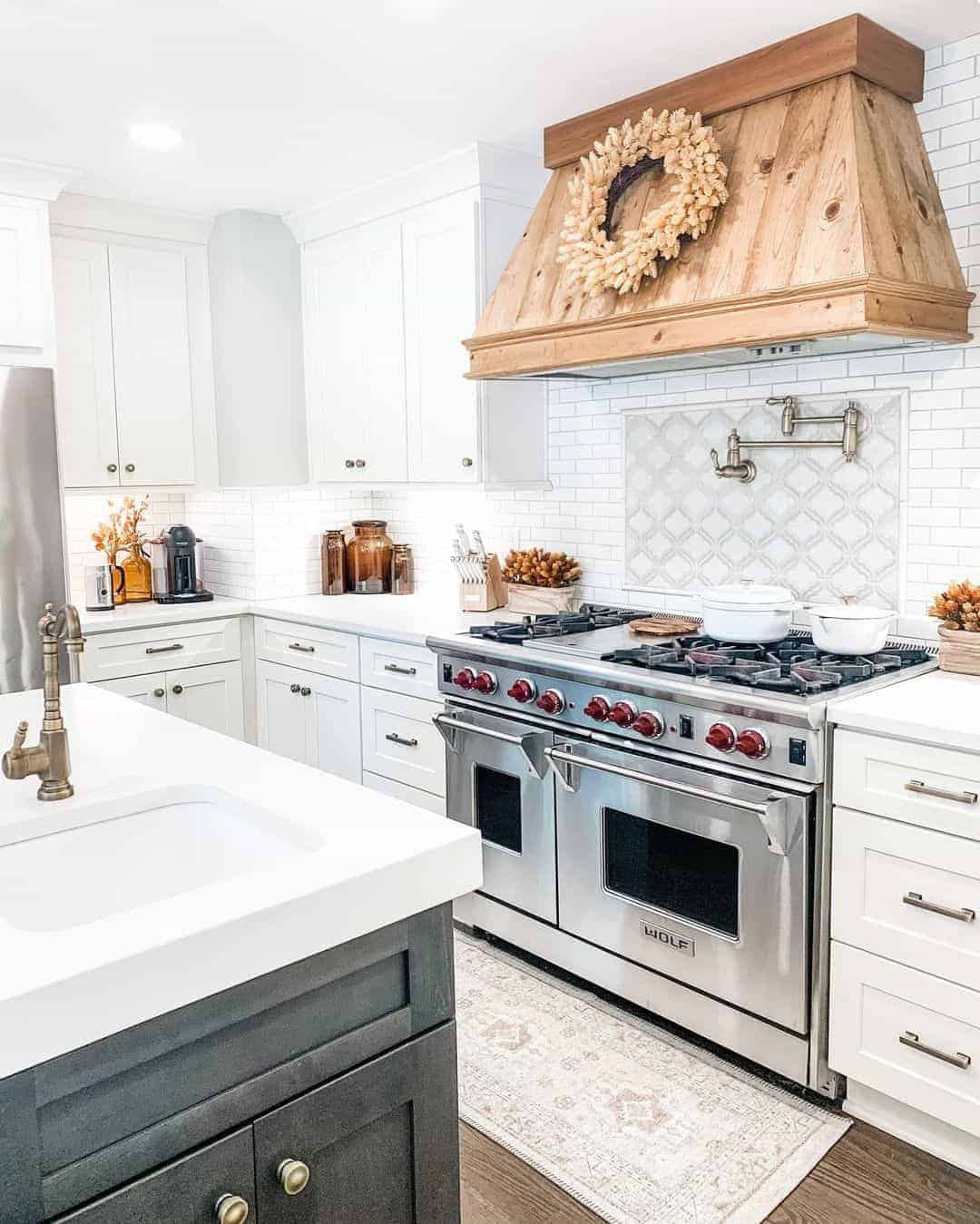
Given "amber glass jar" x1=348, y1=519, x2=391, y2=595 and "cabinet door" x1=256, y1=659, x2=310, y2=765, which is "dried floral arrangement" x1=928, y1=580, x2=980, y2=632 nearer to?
"cabinet door" x1=256, y1=659, x2=310, y2=765

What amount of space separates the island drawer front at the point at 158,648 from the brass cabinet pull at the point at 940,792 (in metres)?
3.03

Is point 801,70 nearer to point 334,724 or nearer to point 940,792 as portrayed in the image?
point 940,792

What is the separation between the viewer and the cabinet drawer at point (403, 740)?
364 centimetres

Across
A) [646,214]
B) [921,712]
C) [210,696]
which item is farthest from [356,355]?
[921,712]

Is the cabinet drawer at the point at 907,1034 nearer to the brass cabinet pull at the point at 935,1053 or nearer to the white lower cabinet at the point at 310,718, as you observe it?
the brass cabinet pull at the point at 935,1053

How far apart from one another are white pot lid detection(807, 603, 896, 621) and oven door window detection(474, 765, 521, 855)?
3.37 feet

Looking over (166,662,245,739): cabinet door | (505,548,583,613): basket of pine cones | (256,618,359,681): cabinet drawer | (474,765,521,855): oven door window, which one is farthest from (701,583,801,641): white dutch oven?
(166,662,245,739): cabinet door

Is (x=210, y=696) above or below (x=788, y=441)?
below

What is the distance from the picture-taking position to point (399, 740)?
149 inches

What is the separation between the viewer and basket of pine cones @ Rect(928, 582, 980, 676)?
2.71 metres

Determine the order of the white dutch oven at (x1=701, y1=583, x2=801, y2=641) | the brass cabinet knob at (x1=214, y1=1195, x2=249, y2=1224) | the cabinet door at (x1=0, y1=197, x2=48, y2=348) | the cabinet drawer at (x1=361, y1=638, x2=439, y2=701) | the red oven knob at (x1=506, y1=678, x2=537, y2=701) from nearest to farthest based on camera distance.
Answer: the brass cabinet knob at (x1=214, y1=1195, x2=249, y2=1224) < the white dutch oven at (x1=701, y1=583, x2=801, y2=641) < the red oven knob at (x1=506, y1=678, x2=537, y2=701) < the cabinet drawer at (x1=361, y1=638, x2=439, y2=701) < the cabinet door at (x1=0, y1=197, x2=48, y2=348)

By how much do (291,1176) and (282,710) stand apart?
10.6ft

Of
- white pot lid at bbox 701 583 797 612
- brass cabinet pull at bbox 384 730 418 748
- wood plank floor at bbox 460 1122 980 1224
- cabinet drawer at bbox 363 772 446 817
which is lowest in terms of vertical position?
wood plank floor at bbox 460 1122 980 1224

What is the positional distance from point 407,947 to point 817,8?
2483mm
